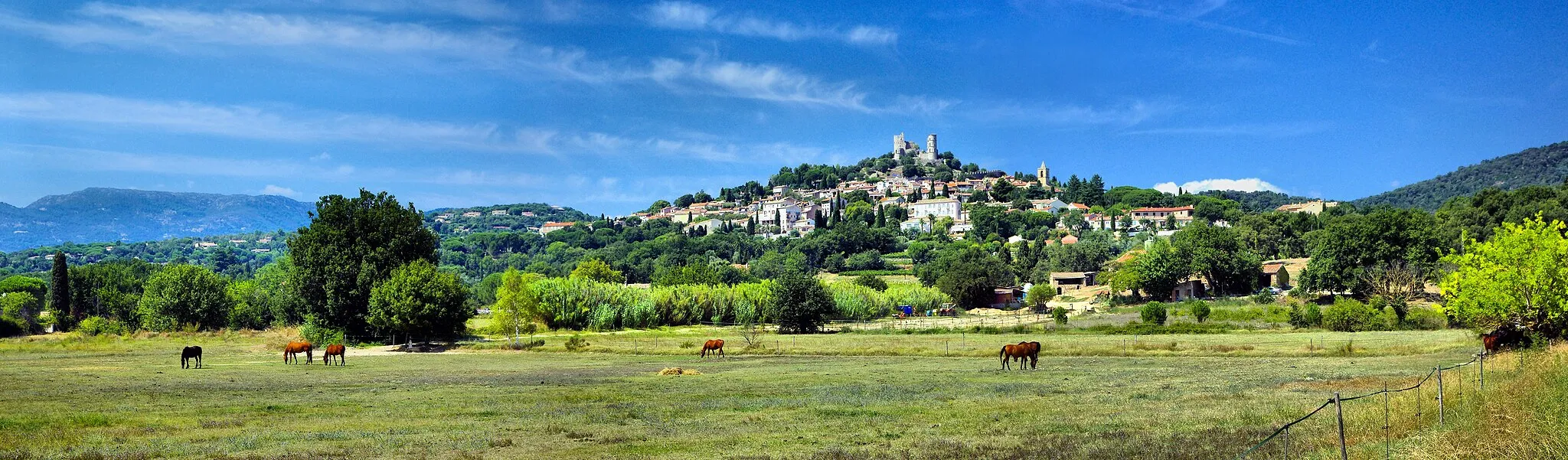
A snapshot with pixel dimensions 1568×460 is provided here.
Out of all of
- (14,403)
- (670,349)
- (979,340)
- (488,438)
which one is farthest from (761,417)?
(979,340)

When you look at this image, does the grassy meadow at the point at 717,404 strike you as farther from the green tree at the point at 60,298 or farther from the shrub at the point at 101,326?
the green tree at the point at 60,298

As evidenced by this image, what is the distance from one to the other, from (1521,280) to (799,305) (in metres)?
49.5

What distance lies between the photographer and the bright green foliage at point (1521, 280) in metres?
35.6

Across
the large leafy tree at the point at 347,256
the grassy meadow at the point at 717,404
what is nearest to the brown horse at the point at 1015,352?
the grassy meadow at the point at 717,404

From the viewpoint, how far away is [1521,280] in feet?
120

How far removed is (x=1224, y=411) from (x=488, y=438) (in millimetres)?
15929

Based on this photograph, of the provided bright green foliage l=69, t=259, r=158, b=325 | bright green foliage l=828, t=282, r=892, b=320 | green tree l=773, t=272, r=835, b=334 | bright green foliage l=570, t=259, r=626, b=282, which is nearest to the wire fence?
green tree l=773, t=272, r=835, b=334

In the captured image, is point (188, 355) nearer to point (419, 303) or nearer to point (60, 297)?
point (419, 303)

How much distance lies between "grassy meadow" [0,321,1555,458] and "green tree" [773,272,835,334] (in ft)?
92.1

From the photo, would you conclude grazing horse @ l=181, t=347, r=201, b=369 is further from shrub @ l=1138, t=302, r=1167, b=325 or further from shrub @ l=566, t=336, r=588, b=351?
shrub @ l=1138, t=302, r=1167, b=325

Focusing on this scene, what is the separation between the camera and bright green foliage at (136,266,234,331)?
83562mm

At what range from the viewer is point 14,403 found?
25.3 m

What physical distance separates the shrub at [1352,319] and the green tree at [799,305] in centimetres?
3681

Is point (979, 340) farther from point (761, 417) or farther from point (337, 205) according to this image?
point (337, 205)
